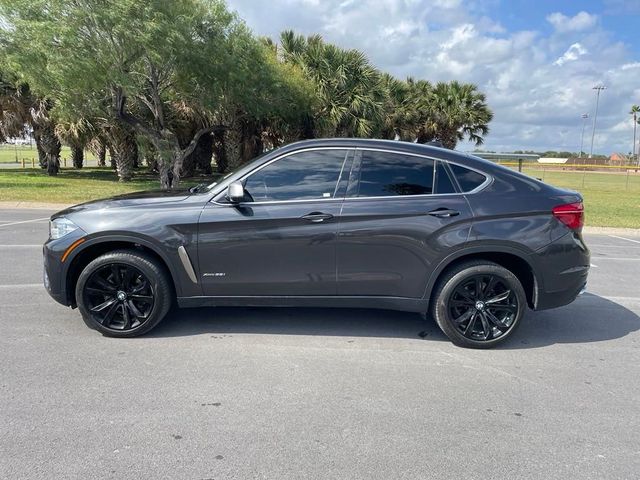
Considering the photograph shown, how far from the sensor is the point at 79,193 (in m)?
16.5

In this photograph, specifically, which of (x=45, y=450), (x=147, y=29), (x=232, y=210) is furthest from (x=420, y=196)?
(x=147, y=29)

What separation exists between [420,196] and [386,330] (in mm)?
1388

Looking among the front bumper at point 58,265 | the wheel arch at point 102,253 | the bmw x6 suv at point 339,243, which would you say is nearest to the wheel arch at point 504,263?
the bmw x6 suv at point 339,243

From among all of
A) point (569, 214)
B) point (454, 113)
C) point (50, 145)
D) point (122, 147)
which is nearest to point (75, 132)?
point (122, 147)

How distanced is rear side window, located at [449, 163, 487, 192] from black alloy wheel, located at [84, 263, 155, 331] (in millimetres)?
2919

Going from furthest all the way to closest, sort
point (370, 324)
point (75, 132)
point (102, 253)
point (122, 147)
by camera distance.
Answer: point (122, 147) → point (75, 132) → point (370, 324) → point (102, 253)

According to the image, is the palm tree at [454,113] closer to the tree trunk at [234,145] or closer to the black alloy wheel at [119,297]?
the tree trunk at [234,145]

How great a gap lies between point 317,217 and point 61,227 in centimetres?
227

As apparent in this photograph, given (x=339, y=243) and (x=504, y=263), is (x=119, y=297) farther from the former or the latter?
(x=504, y=263)

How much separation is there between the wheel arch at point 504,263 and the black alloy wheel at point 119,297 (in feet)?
8.33

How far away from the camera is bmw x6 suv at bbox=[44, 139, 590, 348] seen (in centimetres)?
411

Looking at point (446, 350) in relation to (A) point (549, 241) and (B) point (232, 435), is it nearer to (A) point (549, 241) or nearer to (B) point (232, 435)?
(A) point (549, 241)

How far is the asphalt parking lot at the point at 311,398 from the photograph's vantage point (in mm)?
2660

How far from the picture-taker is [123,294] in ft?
13.9
